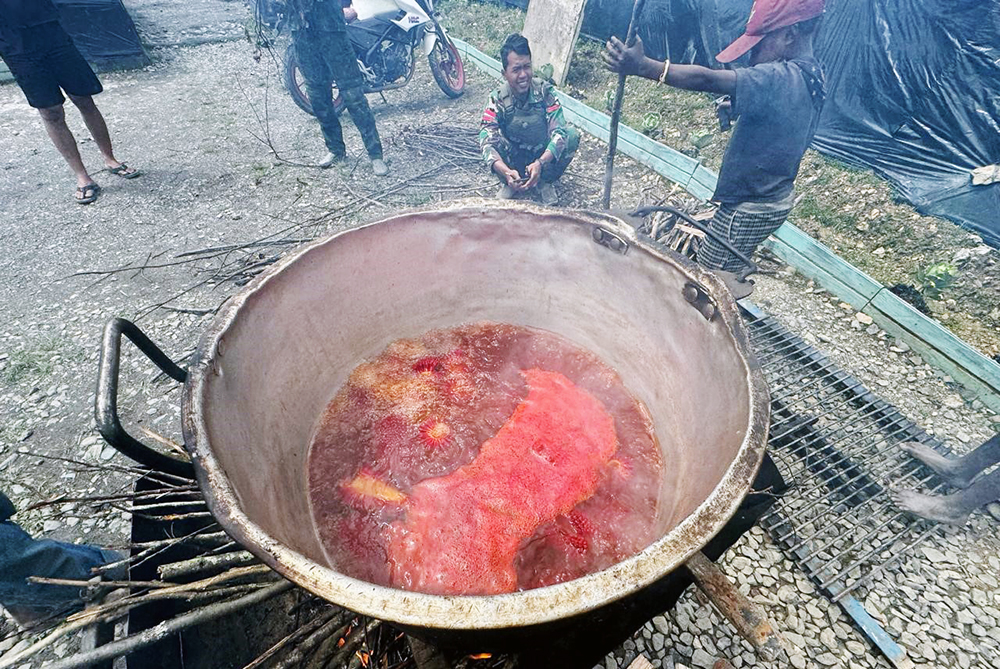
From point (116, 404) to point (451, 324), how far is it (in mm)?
2023

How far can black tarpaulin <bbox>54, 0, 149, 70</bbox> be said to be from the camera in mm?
7488

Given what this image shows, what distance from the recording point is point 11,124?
22.2ft

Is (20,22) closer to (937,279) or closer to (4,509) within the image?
(4,509)

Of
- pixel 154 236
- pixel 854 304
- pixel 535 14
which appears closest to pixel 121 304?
pixel 154 236

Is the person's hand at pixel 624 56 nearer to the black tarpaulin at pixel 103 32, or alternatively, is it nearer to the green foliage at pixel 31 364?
the green foliage at pixel 31 364

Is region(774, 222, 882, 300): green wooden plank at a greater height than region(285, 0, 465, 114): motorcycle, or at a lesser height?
lesser

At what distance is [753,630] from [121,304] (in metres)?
5.28

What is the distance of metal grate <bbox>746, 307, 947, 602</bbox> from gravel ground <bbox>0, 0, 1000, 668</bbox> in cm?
13

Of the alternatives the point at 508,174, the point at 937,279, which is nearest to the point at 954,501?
the point at 937,279

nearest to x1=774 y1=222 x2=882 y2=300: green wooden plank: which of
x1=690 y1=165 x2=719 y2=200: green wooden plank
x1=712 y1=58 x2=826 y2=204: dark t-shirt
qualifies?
x1=690 y1=165 x2=719 y2=200: green wooden plank

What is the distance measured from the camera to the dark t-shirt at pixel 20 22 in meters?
4.20

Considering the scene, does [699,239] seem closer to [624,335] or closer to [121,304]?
[624,335]

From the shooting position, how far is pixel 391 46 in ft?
24.3

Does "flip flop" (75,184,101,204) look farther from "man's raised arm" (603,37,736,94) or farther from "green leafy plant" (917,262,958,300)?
"green leafy plant" (917,262,958,300)
